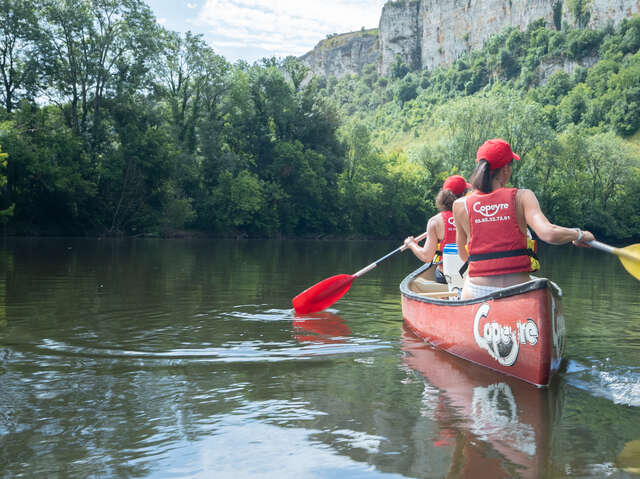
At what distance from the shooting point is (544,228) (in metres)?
4.18

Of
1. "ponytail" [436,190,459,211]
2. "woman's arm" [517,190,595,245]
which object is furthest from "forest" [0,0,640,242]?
"woman's arm" [517,190,595,245]

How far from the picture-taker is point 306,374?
16.1 ft

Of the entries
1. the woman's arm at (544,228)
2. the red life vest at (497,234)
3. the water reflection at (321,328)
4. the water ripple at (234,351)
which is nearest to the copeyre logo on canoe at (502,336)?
the red life vest at (497,234)

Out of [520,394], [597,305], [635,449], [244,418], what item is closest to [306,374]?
[244,418]

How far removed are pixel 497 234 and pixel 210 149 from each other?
37.1 meters

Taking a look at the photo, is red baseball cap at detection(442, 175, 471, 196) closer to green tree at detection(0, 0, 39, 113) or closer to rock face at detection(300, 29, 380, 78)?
green tree at detection(0, 0, 39, 113)

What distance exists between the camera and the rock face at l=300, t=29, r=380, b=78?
159750 mm

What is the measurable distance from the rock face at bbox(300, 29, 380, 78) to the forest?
321ft

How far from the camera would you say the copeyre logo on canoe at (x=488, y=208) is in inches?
185

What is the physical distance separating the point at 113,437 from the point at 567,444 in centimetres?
248

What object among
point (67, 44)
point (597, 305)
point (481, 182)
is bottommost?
point (597, 305)

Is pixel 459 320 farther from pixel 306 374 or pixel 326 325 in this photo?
pixel 326 325

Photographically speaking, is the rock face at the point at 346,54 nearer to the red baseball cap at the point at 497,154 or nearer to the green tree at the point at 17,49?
the green tree at the point at 17,49

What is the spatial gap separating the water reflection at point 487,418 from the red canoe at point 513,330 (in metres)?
0.13
